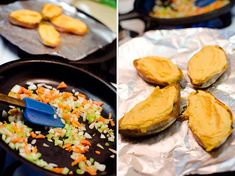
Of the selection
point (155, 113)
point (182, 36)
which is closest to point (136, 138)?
point (155, 113)

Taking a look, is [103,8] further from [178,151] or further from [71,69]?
[178,151]

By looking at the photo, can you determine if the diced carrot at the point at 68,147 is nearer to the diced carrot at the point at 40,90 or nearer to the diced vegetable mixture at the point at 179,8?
Answer: the diced carrot at the point at 40,90

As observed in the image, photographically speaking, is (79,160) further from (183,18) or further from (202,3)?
(202,3)

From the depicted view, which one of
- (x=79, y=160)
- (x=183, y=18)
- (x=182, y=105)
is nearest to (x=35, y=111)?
(x=79, y=160)

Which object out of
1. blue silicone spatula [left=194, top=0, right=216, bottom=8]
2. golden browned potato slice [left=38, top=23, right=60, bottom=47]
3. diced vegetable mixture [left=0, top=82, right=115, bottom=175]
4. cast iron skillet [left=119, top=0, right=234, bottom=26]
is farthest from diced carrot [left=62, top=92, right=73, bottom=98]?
blue silicone spatula [left=194, top=0, right=216, bottom=8]

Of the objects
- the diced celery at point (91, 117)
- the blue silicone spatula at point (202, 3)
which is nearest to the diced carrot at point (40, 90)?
the diced celery at point (91, 117)

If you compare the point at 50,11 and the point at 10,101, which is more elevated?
the point at 10,101
